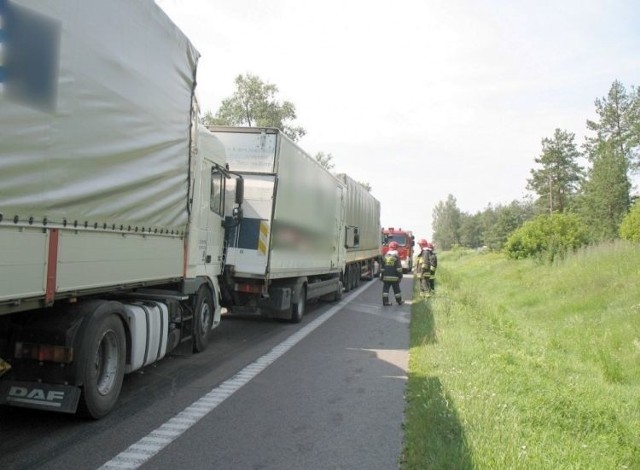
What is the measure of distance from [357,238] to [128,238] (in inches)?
617

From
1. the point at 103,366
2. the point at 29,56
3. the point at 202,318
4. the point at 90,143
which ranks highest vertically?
the point at 29,56

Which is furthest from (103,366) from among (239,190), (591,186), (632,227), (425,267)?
(591,186)

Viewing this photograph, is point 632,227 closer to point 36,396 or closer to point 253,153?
point 253,153

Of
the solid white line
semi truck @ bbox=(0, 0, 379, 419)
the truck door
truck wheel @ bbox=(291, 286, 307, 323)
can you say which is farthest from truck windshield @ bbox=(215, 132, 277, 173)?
the solid white line

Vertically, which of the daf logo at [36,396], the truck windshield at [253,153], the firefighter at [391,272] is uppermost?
the truck windshield at [253,153]

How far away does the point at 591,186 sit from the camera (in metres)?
47.3

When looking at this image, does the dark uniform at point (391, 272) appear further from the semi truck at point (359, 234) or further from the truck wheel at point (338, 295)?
the semi truck at point (359, 234)

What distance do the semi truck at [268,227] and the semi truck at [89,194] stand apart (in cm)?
281

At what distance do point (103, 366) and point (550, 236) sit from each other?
25945mm

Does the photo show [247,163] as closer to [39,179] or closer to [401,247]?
[39,179]

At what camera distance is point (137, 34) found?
5578 mm

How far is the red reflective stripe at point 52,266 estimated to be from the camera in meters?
4.25

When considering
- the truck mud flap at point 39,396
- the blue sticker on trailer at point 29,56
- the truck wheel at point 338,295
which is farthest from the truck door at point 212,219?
the truck wheel at point 338,295

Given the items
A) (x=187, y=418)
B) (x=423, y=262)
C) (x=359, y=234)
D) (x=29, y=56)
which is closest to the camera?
(x=29, y=56)
